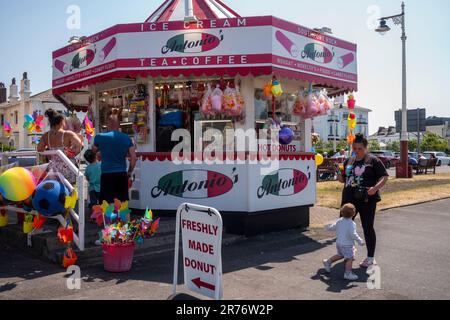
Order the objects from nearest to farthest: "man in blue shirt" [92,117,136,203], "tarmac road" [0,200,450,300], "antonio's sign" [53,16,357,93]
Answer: "tarmac road" [0,200,450,300], "man in blue shirt" [92,117,136,203], "antonio's sign" [53,16,357,93]

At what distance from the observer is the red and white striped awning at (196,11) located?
30.7 feet

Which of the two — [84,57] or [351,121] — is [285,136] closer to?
[351,121]

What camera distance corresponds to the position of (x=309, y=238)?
8.04 meters

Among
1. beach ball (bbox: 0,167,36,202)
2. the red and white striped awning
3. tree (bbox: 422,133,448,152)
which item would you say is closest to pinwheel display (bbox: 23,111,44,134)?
beach ball (bbox: 0,167,36,202)

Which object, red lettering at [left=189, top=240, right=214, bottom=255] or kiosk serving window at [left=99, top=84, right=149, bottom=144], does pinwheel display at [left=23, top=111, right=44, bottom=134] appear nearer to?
kiosk serving window at [left=99, top=84, right=149, bottom=144]

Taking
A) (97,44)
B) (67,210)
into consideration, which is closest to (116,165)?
(67,210)

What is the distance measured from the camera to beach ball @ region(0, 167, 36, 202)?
5.84m

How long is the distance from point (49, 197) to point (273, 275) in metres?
3.13

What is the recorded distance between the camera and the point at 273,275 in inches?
221

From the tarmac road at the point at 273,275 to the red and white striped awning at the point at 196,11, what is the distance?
494 centimetres

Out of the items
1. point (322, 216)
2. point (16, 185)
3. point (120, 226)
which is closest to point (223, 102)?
point (120, 226)

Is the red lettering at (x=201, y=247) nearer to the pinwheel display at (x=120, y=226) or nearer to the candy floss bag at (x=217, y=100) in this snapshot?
the pinwheel display at (x=120, y=226)

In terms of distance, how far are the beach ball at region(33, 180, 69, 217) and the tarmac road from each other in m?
0.80
